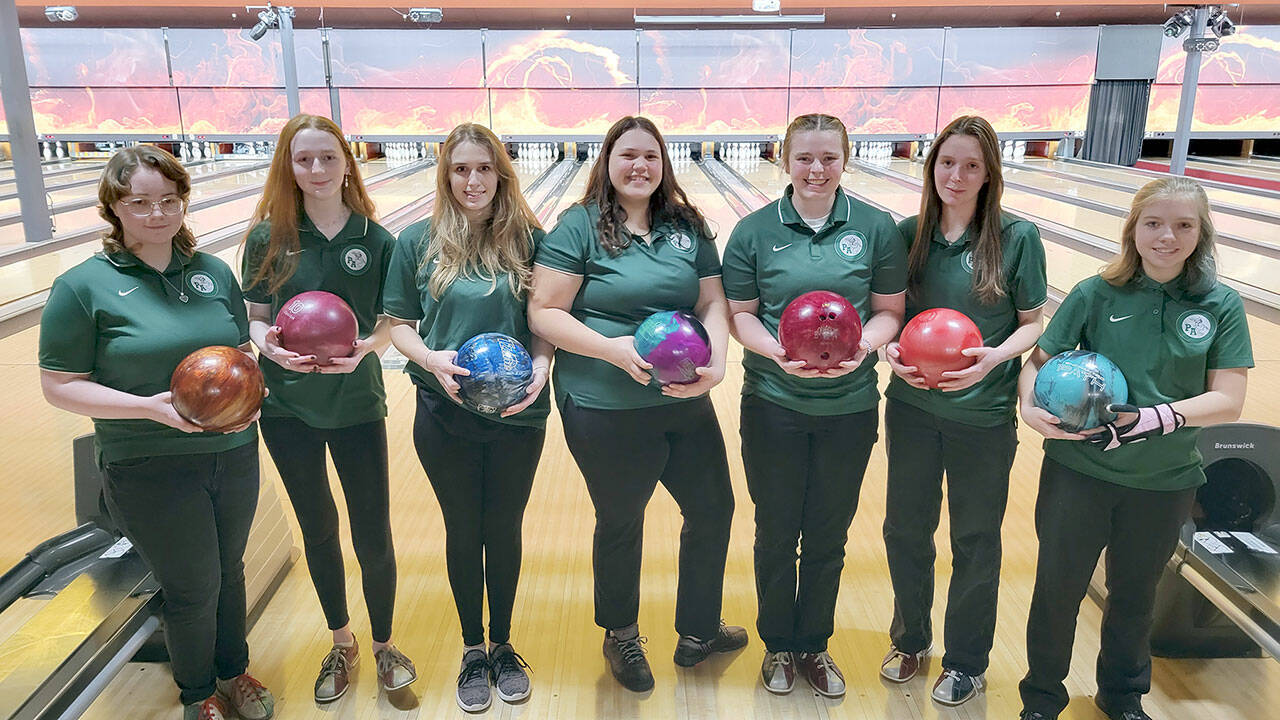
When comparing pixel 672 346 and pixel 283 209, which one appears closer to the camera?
pixel 672 346

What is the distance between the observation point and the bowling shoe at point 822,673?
156 cm

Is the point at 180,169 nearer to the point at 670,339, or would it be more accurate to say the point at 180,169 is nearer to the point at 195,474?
the point at 195,474

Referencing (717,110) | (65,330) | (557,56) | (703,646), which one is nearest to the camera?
(65,330)

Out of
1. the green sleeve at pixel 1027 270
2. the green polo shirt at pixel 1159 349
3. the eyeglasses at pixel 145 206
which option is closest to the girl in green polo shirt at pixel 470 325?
the eyeglasses at pixel 145 206

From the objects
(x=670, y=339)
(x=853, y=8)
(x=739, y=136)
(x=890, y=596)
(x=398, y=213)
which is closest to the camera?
(x=670, y=339)

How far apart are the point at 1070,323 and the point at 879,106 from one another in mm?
7493

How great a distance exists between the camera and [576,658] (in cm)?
172

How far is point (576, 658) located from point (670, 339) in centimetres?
80

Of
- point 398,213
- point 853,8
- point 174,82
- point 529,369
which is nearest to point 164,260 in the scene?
point 529,369

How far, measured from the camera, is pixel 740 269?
144cm

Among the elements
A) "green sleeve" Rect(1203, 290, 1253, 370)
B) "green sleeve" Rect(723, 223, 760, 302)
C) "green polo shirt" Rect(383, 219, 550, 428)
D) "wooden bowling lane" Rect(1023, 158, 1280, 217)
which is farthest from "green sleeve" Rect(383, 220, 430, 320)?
"wooden bowling lane" Rect(1023, 158, 1280, 217)

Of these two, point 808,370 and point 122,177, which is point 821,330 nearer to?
point 808,370

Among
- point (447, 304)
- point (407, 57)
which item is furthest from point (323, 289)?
point (407, 57)

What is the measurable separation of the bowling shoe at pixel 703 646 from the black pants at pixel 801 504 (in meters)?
0.15
